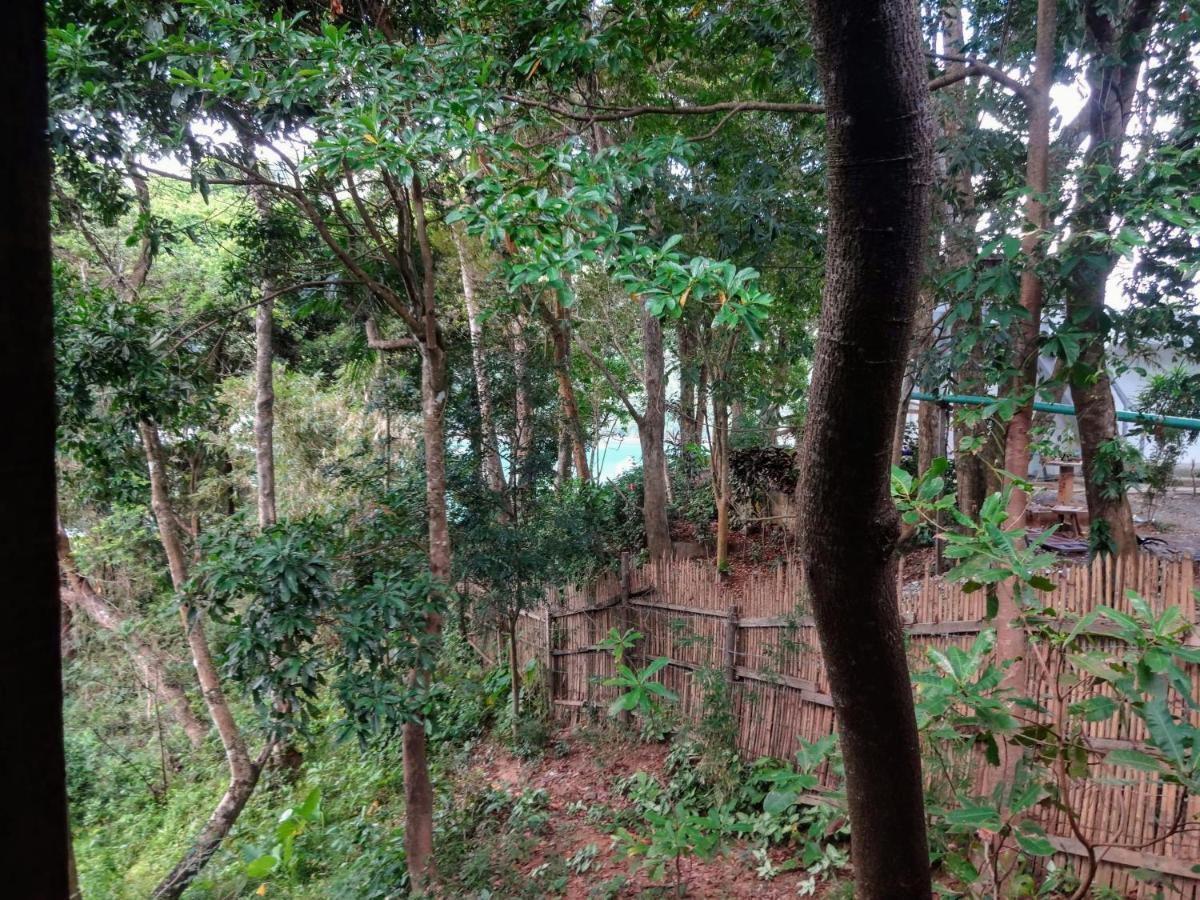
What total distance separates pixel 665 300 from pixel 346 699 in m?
2.93

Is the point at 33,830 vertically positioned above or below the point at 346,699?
above

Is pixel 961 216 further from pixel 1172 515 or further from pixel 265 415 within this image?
pixel 265 415

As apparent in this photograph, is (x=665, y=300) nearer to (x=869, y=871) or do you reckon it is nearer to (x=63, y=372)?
(x=869, y=871)

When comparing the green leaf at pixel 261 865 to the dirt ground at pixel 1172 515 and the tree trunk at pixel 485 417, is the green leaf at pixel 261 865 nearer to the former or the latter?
the tree trunk at pixel 485 417

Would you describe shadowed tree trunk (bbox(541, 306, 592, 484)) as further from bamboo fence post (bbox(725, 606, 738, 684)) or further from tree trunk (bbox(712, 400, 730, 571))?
bamboo fence post (bbox(725, 606, 738, 684))

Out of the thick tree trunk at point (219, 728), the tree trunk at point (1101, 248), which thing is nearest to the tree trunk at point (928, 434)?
the tree trunk at point (1101, 248)

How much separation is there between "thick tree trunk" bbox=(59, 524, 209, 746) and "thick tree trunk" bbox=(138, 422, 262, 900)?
2.85 metres

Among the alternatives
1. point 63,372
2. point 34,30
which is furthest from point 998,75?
point 63,372

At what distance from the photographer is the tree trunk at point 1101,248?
3193 millimetres

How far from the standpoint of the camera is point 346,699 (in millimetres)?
3844

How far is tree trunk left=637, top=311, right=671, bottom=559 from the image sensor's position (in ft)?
26.3

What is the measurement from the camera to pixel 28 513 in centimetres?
55

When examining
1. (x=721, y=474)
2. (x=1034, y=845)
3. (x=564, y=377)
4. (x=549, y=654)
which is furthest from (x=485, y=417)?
(x=1034, y=845)

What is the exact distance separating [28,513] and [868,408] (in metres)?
1.06
